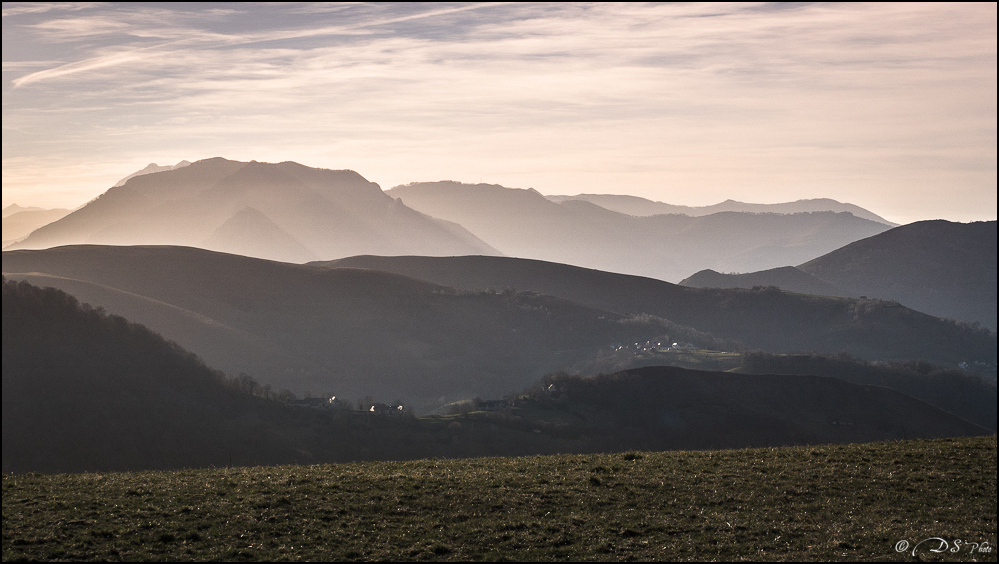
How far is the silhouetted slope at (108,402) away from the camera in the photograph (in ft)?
118

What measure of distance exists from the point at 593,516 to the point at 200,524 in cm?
1104

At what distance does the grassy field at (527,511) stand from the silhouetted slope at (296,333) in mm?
127748

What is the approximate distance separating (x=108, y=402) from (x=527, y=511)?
49.3 meters

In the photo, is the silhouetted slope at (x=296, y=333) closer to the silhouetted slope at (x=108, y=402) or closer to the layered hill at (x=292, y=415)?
the layered hill at (x=292, y=415)

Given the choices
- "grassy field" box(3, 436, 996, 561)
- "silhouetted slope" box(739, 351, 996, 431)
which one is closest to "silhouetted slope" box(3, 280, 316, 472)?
"grassy field" box(3, 436, 996, 561)

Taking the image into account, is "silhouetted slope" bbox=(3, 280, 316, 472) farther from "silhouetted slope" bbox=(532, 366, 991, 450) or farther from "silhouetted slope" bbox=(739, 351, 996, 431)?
"silhouetted slope" bbox=(739, 351, 996, 431)

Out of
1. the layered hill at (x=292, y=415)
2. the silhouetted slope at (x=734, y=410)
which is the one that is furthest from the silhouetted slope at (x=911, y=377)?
the layered hill at (x=292, y=415)

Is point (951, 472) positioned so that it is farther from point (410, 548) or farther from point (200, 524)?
point (200, 524)

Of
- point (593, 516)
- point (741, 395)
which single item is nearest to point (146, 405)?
point (593, 516)

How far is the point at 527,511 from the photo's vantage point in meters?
21.9

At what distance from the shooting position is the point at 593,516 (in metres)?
21.5

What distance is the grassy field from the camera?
61.9ft

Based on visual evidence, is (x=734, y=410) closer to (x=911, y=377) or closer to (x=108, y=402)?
(x=911, y=377)

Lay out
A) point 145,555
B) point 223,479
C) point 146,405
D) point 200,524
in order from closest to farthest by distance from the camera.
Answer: point 145,555 < point 200,524 < point 223,479 < point 146,405
